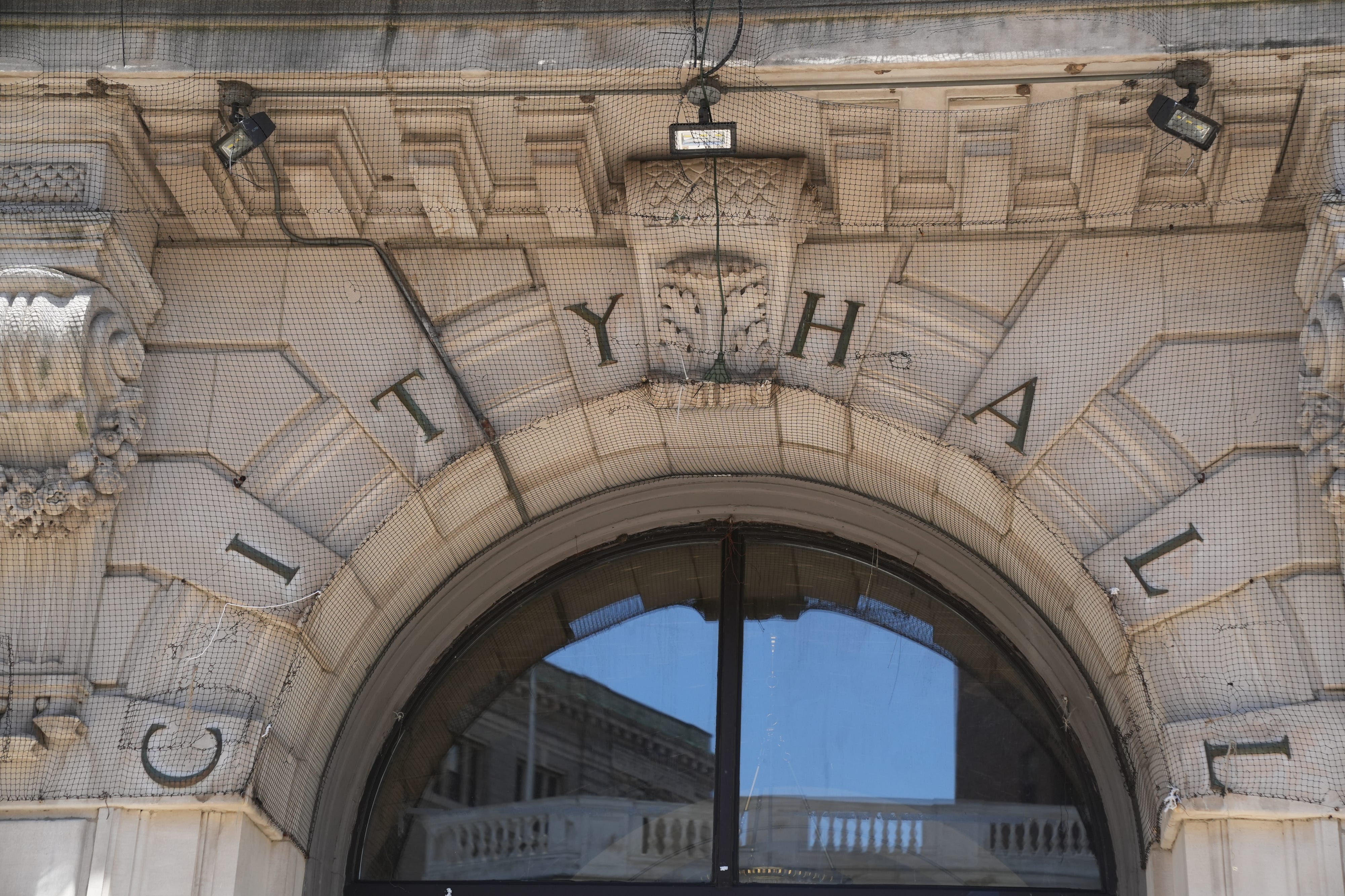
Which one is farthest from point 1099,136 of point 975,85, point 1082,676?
point 1082,676

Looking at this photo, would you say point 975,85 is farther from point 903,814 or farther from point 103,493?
point 103,493

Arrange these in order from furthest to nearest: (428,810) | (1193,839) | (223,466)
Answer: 1. (428,810)
2. (223,466)
3. (1193,839)

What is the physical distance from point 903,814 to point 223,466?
131 inches

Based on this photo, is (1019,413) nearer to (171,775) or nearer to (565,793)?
(565,793)


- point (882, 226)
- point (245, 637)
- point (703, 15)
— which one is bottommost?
point (245, 637)

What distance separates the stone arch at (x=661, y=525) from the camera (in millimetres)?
6375

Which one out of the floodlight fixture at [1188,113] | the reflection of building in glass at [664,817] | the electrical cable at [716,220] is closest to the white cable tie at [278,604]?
the reflection of building in glass at [664,817]

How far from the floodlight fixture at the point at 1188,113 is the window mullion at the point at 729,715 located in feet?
9.25

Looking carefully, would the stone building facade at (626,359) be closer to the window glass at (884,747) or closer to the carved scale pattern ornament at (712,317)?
the carved scale pattern ornament at (712,317)

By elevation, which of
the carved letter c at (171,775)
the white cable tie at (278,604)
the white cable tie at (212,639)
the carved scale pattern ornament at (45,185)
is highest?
the carved scale pattern ornament at (45,185)

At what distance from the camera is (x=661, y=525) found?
24.4ft

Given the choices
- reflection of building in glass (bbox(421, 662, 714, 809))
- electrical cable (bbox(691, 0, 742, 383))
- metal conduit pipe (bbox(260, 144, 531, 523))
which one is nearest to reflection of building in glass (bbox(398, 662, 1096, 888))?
reflection of building in glass (bbox(421, 662, 714, 809))

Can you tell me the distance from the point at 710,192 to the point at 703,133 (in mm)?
505

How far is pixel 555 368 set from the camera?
6.70m
